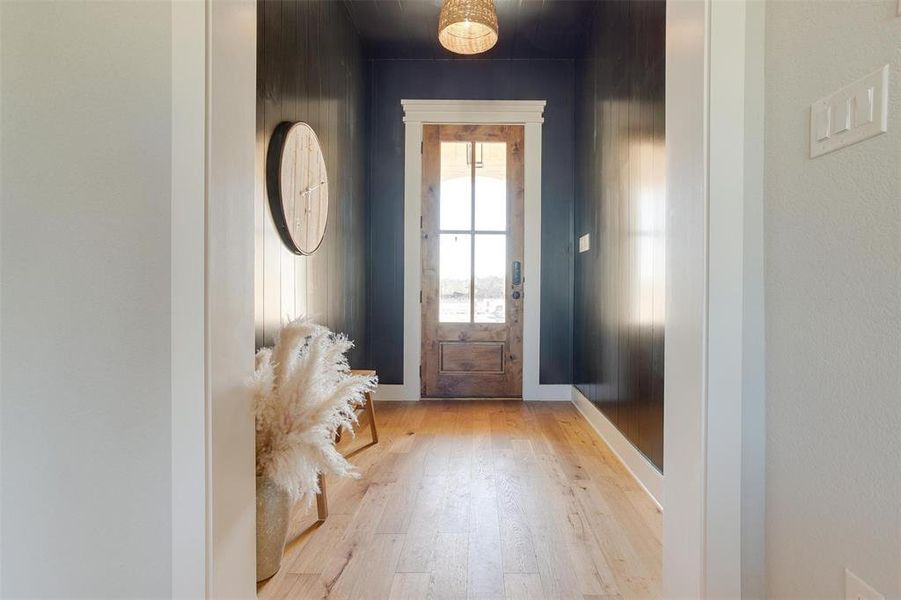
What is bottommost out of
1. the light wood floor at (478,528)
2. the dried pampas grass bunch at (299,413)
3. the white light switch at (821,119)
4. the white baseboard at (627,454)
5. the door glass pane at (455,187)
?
the light wood floor at (478,528)

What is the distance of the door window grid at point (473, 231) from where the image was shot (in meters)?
3.60

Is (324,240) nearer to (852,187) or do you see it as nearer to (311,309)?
(311,309)

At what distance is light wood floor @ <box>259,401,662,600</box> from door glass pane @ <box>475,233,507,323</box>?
4.10ft

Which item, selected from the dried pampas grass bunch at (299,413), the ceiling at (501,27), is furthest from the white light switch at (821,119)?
the ceiling at (501,27)

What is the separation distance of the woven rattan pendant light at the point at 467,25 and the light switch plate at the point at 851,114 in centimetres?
182

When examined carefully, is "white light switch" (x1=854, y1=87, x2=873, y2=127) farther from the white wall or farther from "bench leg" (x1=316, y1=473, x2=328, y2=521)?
"bench leg" (x1=316, y1=473, x2=328, y2=521)

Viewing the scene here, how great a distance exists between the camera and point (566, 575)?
1.35m

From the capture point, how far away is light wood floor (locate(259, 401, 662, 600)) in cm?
131

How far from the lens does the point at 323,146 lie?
2.47m

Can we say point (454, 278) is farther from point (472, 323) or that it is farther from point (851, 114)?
point (851, 114)

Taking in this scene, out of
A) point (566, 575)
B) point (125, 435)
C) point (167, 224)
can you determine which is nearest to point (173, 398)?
point (125, 435)

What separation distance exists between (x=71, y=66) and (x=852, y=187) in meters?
1.58

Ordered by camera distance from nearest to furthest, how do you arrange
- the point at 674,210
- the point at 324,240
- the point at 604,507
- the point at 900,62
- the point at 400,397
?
1. the point at 900,62
2. the point at 674,210
3. the point at 604,507
4. the point at 324,240
5. the point at 400,397

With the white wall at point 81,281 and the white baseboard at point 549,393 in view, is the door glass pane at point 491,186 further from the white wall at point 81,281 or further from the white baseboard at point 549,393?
the white wall at point 81,281
